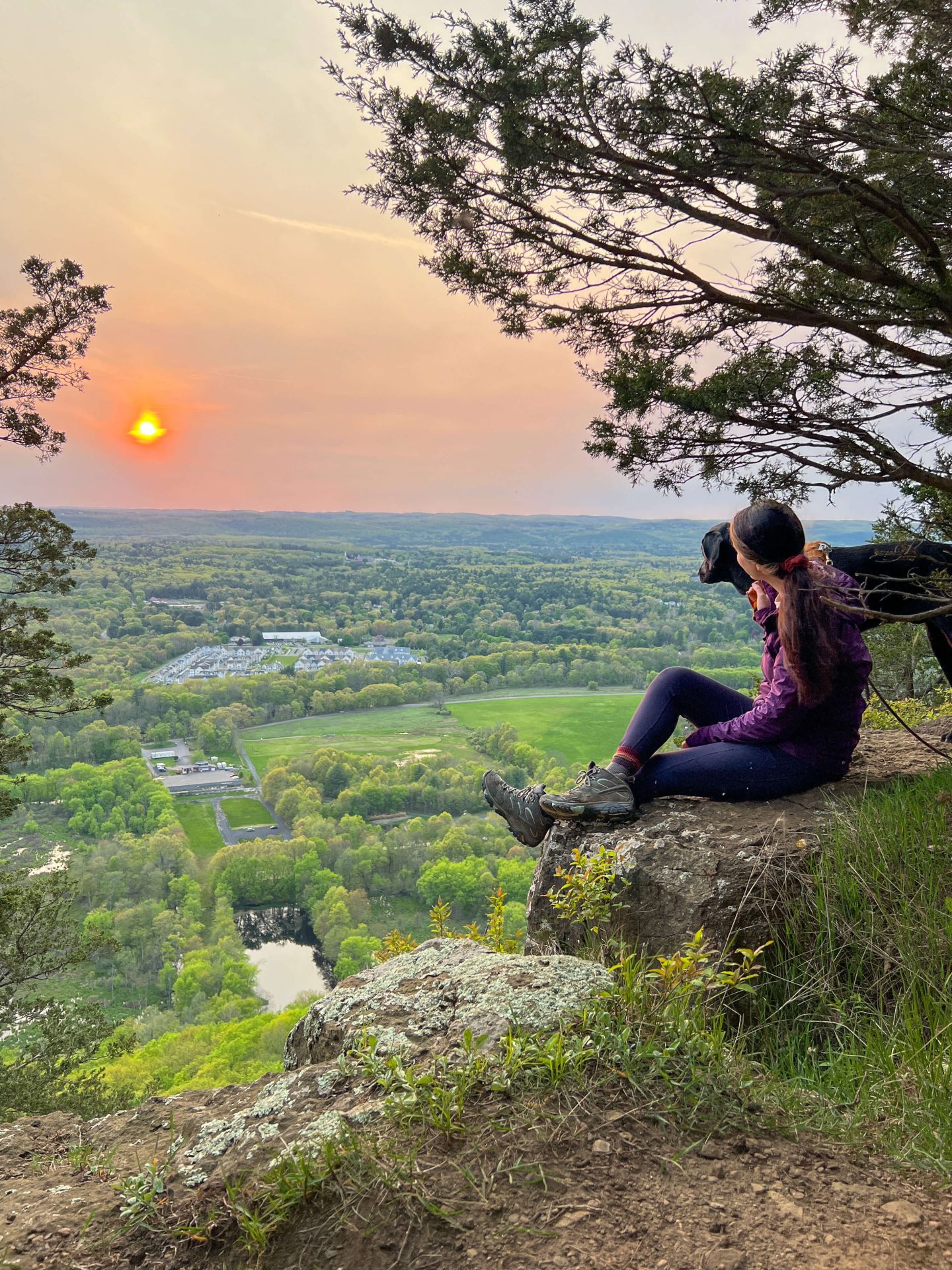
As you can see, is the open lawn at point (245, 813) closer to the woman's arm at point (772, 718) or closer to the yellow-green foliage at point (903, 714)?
the yellow-green foliage at point (903, 714)

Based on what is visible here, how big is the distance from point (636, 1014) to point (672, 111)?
4.17m

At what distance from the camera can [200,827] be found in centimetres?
3078

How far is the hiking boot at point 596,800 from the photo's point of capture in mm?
2988

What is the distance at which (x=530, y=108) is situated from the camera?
13.0 feet

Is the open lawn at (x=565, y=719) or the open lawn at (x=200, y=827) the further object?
the open lawn at (x=565, y=719)

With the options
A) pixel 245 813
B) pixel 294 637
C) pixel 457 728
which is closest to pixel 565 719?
pixel 457 728

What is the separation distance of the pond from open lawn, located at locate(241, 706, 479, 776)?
40.0 ft

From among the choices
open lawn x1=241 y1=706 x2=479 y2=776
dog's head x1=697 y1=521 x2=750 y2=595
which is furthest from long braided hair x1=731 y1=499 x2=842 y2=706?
open lawn x1=241 y1=706 x2=479 y2=776

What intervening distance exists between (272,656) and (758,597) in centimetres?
5360

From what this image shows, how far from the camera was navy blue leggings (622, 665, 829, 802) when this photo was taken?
116 inches

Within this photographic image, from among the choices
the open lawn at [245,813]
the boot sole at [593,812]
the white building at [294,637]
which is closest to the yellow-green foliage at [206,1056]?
the boot sole at [593,812]

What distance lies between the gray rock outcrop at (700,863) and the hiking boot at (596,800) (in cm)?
6

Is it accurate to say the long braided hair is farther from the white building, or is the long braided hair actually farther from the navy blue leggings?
the white building

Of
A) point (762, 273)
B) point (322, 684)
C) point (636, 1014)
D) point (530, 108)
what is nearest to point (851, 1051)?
point (636, 1014)
